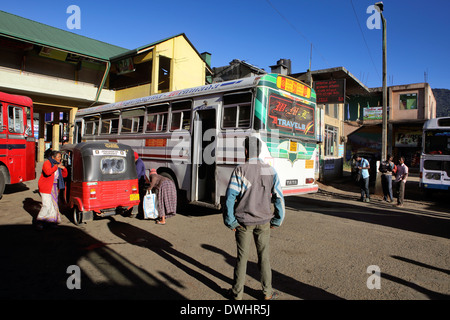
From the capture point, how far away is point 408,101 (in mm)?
25625

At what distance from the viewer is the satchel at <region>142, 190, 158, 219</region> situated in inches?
270

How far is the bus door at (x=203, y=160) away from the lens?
7.36 metres

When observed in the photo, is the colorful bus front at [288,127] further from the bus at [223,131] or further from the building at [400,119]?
the building at [400,119]

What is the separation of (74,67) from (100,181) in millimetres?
17923

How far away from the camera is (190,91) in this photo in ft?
26.3

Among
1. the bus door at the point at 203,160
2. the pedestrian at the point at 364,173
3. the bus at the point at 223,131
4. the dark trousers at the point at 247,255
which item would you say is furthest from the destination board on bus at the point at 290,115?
the pedestrian at the point at 364,173

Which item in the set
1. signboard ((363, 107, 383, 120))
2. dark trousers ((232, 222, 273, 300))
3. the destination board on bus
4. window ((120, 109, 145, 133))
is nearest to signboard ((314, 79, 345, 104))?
the destination board on bus

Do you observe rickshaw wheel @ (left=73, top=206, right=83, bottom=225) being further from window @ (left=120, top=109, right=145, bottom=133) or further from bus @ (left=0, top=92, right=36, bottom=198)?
bus @ (left=0, top=92, right=36, bottom=198)

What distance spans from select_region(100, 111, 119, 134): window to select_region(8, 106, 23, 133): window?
2641mm

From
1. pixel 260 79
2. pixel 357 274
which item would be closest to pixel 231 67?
pixel 260 79

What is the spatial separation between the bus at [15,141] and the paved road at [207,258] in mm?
2297
